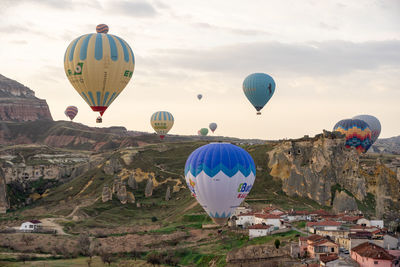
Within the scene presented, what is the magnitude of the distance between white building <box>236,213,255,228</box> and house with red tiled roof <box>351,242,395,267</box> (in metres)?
28.1

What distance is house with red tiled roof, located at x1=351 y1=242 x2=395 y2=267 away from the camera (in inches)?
2363

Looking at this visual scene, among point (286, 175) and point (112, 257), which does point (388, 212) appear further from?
point (112, 257)

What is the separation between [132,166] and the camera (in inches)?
5669

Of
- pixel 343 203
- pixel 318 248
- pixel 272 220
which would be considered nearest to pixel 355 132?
pixel 343 203

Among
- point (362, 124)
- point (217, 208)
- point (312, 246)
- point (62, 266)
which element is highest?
point (362, 124)

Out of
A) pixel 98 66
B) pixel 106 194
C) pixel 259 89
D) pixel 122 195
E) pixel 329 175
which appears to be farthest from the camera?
pixel 122 195

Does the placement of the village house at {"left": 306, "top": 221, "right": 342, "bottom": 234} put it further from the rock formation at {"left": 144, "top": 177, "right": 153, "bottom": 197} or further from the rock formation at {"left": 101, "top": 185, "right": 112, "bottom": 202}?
the rock formation at {"left": 144, "top": 177, "right": 153, "bottom": 197}

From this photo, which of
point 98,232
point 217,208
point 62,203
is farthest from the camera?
point 62,203

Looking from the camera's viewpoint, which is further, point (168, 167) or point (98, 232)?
point (168, 167)

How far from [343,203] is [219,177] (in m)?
53.4

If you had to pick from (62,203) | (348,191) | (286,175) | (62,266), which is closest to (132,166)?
(62,203)

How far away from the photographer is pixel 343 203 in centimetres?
10938

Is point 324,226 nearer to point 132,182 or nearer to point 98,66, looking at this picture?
point 98,66

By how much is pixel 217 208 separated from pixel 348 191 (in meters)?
59.2
